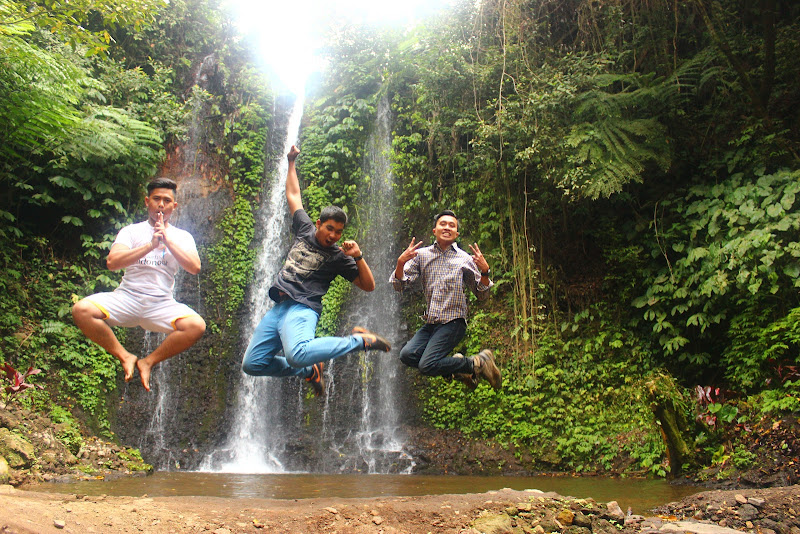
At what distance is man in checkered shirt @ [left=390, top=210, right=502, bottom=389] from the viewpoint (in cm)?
484

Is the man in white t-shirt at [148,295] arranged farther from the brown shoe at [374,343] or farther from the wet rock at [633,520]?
the wet rock at [633,520]

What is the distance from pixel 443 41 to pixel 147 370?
8.27 metres

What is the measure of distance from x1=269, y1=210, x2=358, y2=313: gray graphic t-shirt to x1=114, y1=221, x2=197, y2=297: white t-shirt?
75 cm

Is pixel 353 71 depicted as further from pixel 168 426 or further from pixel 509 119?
pixel 168 426

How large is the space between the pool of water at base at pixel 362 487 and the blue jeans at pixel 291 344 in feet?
6.34

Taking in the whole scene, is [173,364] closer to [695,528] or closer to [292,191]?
[292,191]

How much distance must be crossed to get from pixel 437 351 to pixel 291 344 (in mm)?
1329

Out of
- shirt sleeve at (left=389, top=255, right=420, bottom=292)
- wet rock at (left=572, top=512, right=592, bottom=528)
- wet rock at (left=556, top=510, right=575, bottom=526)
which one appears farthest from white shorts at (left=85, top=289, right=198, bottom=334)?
wet rock at (left=572, top=512, right=592, bottom=528)

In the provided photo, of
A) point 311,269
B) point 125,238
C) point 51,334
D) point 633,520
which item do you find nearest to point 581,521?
point 633,520

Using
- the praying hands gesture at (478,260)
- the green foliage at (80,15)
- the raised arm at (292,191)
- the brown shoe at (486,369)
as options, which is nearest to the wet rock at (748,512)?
the brown shoe at (486,369)

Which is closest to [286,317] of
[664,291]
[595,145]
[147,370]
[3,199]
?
[147,370]

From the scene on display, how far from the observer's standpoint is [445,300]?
499 centimetres

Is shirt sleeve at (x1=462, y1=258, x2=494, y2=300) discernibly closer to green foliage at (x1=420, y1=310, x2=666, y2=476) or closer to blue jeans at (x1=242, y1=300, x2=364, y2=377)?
blue jeans at (x1=242, y1=300, x2=364, y2=377)

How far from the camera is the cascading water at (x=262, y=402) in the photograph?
9617 millimetres
